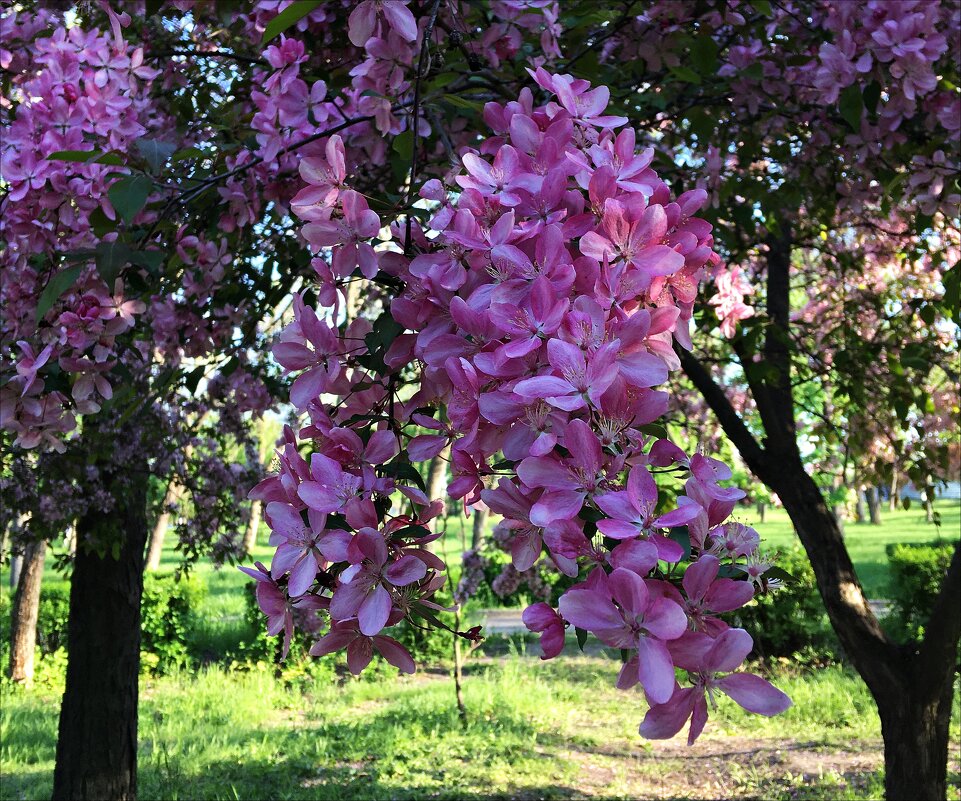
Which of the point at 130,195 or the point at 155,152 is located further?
the point at 155,152

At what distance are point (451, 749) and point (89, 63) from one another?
597 cm

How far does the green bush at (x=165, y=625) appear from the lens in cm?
1101

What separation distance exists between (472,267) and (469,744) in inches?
257

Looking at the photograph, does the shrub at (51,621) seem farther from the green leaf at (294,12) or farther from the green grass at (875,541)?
the green leaf at (294,12)

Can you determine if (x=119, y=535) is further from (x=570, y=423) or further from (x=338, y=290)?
(x=570, y=423)

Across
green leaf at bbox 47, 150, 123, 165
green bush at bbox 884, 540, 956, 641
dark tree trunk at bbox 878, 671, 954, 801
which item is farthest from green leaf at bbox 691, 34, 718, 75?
green bush at bbox 884, 540, 956, 641

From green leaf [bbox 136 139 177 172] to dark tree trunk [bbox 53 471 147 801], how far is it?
9.33 ft

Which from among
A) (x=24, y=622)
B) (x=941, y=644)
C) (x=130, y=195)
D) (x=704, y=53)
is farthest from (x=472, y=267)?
(x=24, y=622)

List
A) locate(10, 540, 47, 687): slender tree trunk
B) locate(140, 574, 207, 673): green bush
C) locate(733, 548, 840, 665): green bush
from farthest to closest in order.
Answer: locate(140, 574, 207, 673): green bush → locate(10, 540, 47, 687): slender tree trunk → locate(733, 548, 840, 665): green bush

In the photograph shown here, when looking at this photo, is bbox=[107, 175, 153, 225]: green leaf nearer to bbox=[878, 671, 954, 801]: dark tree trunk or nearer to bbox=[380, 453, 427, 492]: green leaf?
bbox=[380, 453, 427, 492]: green leaf

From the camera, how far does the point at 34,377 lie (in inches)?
57.1

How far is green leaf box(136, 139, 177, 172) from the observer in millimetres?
1344

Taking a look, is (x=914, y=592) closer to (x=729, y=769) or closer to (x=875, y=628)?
(x=729, y=769)

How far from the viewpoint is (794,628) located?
9.40m
